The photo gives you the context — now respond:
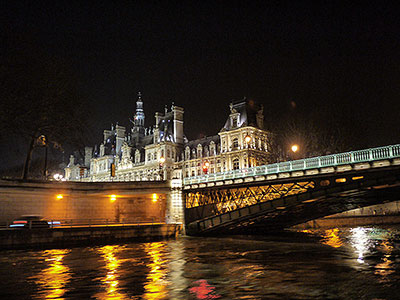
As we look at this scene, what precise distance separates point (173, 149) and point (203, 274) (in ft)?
243

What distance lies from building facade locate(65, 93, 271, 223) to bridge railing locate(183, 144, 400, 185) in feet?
20.4

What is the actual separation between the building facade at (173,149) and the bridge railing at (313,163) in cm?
623

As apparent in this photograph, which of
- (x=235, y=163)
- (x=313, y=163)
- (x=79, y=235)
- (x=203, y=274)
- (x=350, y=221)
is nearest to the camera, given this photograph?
(x=203, y=274)

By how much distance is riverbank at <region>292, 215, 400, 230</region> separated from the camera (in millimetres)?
56597

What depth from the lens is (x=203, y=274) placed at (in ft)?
55.3

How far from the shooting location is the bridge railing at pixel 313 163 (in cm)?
2684

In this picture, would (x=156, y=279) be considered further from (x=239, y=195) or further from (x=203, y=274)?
(x=239, y=195)

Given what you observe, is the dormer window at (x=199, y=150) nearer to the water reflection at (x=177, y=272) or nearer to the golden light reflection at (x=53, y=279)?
the water reflection at (x=177, y=272)

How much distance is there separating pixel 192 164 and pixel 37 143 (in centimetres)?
4897

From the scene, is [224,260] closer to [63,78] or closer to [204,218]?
[204,218]

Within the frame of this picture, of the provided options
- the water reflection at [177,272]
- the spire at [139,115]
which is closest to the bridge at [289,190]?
the water reflection at [177,272]

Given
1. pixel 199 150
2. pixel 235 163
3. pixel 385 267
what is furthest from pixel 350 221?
pixel 385 267

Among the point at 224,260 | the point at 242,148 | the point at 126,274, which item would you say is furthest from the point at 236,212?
the point at 242,148

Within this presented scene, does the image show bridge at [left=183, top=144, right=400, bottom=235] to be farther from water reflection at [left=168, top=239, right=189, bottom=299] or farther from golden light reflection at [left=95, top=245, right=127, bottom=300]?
golden light reflection at [left=95, top=245, right=127, bottom=300]
